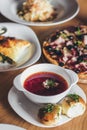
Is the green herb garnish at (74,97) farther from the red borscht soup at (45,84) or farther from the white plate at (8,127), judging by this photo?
the white plate at (8,127)

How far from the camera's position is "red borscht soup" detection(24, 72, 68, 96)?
3.57 feet

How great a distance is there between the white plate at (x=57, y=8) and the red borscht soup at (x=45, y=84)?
413 mm

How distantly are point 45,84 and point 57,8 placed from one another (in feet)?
2.36

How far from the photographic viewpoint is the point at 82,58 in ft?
4.38

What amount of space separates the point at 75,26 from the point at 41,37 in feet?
0.57

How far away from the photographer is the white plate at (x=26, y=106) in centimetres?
105

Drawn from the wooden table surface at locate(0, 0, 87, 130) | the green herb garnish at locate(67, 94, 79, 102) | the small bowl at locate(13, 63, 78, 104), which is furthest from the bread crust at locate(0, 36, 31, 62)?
the green herb garnish at locate(67, 94, 79, 102)

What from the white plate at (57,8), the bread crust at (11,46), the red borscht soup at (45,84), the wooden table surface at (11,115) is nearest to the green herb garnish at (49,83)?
the red borscht soup at (45,84)

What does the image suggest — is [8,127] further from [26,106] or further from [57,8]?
[57,8]

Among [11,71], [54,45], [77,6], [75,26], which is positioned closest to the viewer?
[11,71]

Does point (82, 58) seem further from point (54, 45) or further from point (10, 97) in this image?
point (10, 97)

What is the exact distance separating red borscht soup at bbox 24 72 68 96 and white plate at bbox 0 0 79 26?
1.35ft

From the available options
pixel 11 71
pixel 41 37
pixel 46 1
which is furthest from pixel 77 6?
pixel 11 71

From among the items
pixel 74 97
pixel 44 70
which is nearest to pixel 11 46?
pixel 44 70
